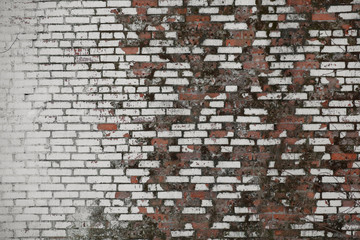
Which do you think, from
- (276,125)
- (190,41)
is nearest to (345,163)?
(276,125)

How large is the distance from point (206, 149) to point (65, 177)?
1495 millimetres

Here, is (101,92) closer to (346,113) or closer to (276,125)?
(276,125)

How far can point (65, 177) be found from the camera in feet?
8.38

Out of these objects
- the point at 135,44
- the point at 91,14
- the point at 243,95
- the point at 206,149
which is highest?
the point at 91,14

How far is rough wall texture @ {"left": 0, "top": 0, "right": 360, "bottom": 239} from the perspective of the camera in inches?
97.7

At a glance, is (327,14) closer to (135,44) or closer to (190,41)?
(190,41)

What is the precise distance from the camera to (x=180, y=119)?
99.3 inches

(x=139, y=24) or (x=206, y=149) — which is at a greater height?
(x=139, y=24)

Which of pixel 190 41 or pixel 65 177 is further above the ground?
pixel 190 41

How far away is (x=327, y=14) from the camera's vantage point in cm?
246

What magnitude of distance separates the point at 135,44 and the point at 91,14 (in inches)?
21.4

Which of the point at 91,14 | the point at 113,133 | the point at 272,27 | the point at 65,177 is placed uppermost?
the point at 91,14

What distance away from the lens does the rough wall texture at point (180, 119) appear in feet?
8.14

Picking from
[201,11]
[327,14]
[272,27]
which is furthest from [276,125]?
[201,11]
